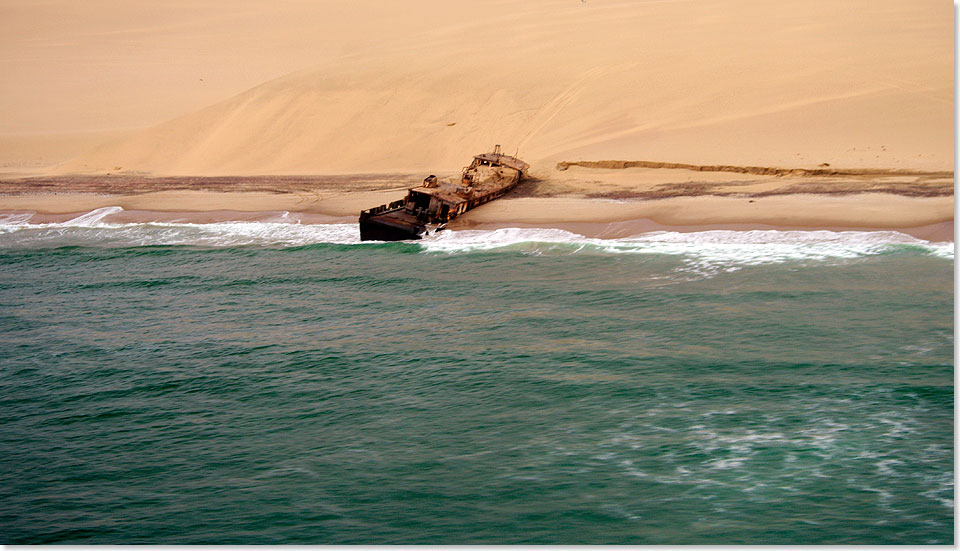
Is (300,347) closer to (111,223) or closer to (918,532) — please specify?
(918,532)

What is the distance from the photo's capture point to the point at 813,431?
13.0 m

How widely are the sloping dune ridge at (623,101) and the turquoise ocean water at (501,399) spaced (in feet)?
32.6

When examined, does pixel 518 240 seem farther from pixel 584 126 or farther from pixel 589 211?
pixel 584 126

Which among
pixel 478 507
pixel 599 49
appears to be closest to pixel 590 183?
pixel 599 49

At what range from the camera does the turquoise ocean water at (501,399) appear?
1130 centimetres

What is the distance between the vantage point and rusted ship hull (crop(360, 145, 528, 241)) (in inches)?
1056

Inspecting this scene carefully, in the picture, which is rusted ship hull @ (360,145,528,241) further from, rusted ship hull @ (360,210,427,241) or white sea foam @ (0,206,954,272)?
white sea foam @ (0,206,954,272)

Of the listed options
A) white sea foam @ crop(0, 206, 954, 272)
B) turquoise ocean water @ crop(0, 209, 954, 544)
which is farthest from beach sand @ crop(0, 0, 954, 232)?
turquoise ocean water @ crop(0, 209, 954, 544)

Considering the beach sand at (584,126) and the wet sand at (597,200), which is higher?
the beach sand at (584,126)

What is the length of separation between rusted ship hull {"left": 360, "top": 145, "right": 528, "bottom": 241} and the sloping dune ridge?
2666mm

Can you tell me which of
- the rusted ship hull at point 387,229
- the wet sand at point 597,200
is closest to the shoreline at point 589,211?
the wet sand at point 597,200

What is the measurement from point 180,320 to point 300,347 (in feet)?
13.0

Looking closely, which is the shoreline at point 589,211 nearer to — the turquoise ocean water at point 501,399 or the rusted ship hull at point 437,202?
the rusted ship hull at point 437,202

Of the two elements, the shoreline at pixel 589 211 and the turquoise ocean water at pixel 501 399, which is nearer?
the turquoise ocean water at pixel 501 399
